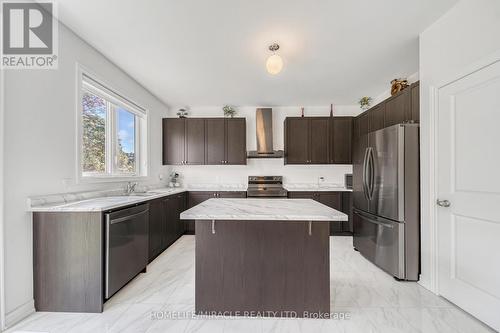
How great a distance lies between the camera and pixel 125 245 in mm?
2193

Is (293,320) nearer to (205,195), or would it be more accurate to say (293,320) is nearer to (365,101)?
(205,195)

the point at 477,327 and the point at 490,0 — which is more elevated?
the point at 490,0

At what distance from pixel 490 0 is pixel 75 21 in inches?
140

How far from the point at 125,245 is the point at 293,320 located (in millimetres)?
1710

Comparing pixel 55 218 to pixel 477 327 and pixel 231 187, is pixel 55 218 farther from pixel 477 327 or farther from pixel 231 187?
pixel 477 327

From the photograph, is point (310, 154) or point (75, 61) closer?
point (75, 61)

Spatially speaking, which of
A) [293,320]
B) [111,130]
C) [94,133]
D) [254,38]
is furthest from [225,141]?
[293,320]

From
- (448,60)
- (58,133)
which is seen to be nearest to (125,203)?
(58,133)

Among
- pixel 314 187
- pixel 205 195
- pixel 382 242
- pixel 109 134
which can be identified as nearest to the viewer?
pixel 382 242

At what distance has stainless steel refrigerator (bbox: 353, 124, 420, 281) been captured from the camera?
240cm

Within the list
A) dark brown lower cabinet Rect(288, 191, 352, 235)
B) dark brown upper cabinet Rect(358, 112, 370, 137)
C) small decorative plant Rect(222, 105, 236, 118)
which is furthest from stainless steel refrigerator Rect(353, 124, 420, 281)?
small decorative plant Rect(222, 105, 236, 118)

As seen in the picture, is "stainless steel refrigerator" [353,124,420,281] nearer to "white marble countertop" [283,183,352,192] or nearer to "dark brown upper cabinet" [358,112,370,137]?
"dark brown upper cabinet" [358,112,370,137]

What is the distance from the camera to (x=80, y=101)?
237 cm

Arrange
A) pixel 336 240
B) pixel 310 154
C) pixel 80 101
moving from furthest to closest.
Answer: pixel 310 154 < pixel 336 240 < pixel 80 101
